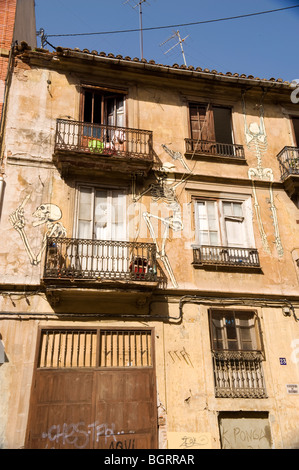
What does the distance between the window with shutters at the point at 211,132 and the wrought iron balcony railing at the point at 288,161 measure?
136cm

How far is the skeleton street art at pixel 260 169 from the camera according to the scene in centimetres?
1138

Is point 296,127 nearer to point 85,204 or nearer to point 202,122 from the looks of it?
point 202,122

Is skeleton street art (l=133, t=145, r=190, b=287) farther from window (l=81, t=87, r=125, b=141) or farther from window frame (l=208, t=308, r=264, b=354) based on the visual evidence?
window (l=81, t=87, r=125, b=141)

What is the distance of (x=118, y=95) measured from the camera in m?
12.3

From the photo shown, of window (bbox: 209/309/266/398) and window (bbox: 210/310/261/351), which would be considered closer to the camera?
window (bbox: 209/309/266/398)

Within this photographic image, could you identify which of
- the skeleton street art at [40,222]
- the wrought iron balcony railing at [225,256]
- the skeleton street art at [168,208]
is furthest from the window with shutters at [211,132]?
the skeleton street art at [40,222]

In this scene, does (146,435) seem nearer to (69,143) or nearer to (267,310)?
(267,310)

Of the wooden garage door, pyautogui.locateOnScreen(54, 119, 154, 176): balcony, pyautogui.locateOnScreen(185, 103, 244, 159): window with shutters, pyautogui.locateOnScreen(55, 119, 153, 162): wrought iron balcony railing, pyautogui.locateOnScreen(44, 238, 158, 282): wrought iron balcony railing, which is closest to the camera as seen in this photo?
the wooden garage door

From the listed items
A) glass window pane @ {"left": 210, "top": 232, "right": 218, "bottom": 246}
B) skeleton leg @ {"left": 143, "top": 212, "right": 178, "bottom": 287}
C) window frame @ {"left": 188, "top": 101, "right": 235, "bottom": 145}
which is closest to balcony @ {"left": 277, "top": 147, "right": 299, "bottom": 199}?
window frame @ {"left": 188, "top": 101, "right": 235, "bottom": 145}

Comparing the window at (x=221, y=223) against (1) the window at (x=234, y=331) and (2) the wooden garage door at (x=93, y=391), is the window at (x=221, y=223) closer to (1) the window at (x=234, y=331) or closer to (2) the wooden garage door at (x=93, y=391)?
(1) the window at (x=234, y=331)

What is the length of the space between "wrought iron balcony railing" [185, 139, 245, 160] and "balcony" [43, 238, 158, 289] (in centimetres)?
→ 389

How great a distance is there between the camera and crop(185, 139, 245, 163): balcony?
11969 millimetres

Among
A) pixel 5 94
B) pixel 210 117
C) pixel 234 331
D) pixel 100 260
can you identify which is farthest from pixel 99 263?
pixel 210 117

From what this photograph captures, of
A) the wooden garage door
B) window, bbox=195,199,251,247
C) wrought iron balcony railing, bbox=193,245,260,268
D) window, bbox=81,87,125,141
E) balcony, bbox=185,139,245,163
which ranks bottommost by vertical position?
the wooden garage door
